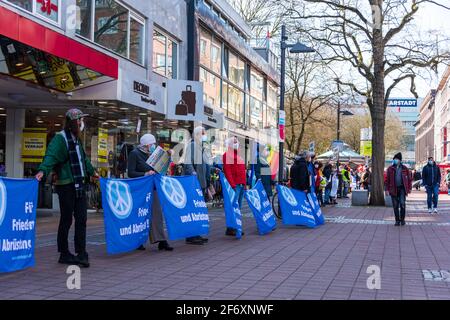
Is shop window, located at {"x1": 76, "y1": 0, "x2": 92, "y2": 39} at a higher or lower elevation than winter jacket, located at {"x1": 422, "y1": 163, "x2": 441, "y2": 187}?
higher

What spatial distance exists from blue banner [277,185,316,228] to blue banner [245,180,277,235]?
76 cm

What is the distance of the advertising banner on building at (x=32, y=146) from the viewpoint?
50.2ft

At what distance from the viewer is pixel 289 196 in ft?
41.7

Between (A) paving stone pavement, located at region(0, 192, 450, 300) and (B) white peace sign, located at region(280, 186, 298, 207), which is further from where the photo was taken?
(B) white peace sign, located at region(280, 186, 298, 207)

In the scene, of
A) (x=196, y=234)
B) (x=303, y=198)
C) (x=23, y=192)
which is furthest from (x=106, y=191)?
(x=303, y=198)

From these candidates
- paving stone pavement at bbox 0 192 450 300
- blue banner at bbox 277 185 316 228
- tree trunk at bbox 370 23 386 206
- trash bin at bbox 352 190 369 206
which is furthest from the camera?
trash bin at bbox 352 190 369 206

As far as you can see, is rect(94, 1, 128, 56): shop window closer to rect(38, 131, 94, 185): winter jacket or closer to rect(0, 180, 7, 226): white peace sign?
rect(38, 131, 94, 185): winter jacket

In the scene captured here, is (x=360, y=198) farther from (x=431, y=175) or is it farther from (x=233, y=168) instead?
(x=233, y=168)

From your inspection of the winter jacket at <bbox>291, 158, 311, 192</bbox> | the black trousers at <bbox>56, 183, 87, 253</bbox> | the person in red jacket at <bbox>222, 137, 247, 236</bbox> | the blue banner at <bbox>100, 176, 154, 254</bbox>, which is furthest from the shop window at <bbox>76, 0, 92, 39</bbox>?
the black trousers at <bbox>56, 183, 87, 253</bbox>

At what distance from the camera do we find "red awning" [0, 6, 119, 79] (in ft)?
31.1

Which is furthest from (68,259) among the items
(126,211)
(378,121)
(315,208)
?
(378,121)

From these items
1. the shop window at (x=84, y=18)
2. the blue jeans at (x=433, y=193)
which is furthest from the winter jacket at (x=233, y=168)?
the blue jeans at (x=433, y=193)
